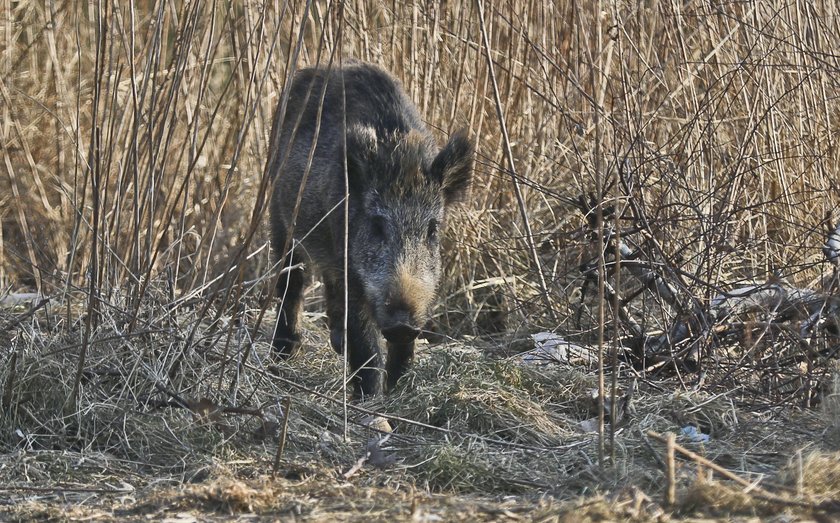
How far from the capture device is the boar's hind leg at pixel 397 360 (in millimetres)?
4547

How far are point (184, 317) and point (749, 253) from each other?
2642 mm

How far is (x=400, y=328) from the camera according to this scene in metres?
4.24

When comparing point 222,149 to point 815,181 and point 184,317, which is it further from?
point 815,181

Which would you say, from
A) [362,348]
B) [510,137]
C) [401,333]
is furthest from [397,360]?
[510,137]

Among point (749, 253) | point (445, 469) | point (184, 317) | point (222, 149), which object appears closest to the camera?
point (445, 469)

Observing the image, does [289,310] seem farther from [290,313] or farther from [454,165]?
[454,165]

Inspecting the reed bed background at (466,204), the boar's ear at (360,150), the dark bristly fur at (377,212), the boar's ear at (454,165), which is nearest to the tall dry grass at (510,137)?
the reed bed background at (466,204)

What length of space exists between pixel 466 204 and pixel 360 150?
1225 millimetres

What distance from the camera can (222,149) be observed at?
663 centimetres

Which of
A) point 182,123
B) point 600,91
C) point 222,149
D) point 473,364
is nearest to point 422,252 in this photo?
point 473,364

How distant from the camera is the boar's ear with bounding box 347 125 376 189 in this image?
467 centimetres

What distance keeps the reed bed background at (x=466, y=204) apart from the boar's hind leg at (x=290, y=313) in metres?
0.17

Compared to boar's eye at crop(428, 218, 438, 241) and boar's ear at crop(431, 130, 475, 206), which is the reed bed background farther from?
boar's eye at crop(428, 218, 438, 241)

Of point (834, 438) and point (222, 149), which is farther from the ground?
point (222, 149)
